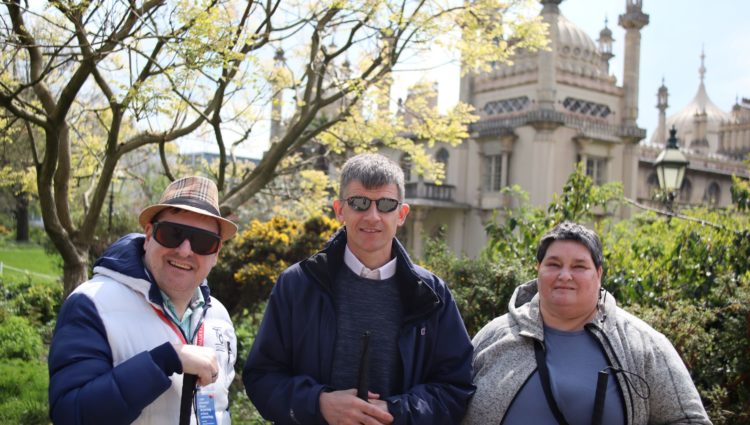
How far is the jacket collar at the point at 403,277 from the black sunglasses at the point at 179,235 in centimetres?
50

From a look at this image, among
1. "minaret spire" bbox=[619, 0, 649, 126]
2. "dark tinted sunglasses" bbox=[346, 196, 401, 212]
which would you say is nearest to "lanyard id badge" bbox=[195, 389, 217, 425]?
"dark tinted sunglasses" bbox=[346, 196, 401, 212]

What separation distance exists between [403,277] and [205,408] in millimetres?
1004

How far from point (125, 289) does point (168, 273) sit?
0.56 feet

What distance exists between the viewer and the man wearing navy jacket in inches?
118

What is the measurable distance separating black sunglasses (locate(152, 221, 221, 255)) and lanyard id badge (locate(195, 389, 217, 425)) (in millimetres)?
556

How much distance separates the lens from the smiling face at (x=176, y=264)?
2740 millimetres

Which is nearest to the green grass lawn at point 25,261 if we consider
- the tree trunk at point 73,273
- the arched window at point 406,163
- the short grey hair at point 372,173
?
the arched window at point 406,163

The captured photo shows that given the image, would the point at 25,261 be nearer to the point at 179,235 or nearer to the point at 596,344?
the point at 179,235

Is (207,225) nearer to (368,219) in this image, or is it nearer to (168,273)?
(168,273)

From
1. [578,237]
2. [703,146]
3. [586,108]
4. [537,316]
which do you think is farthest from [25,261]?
[703,146]

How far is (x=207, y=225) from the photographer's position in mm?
2855

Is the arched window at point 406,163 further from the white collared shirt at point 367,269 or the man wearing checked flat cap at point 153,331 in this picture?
the man wearing checked flat cap at point 153,331

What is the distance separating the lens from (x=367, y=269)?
3.11 metres

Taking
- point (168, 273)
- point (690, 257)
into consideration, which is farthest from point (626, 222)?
point (168, 273)
